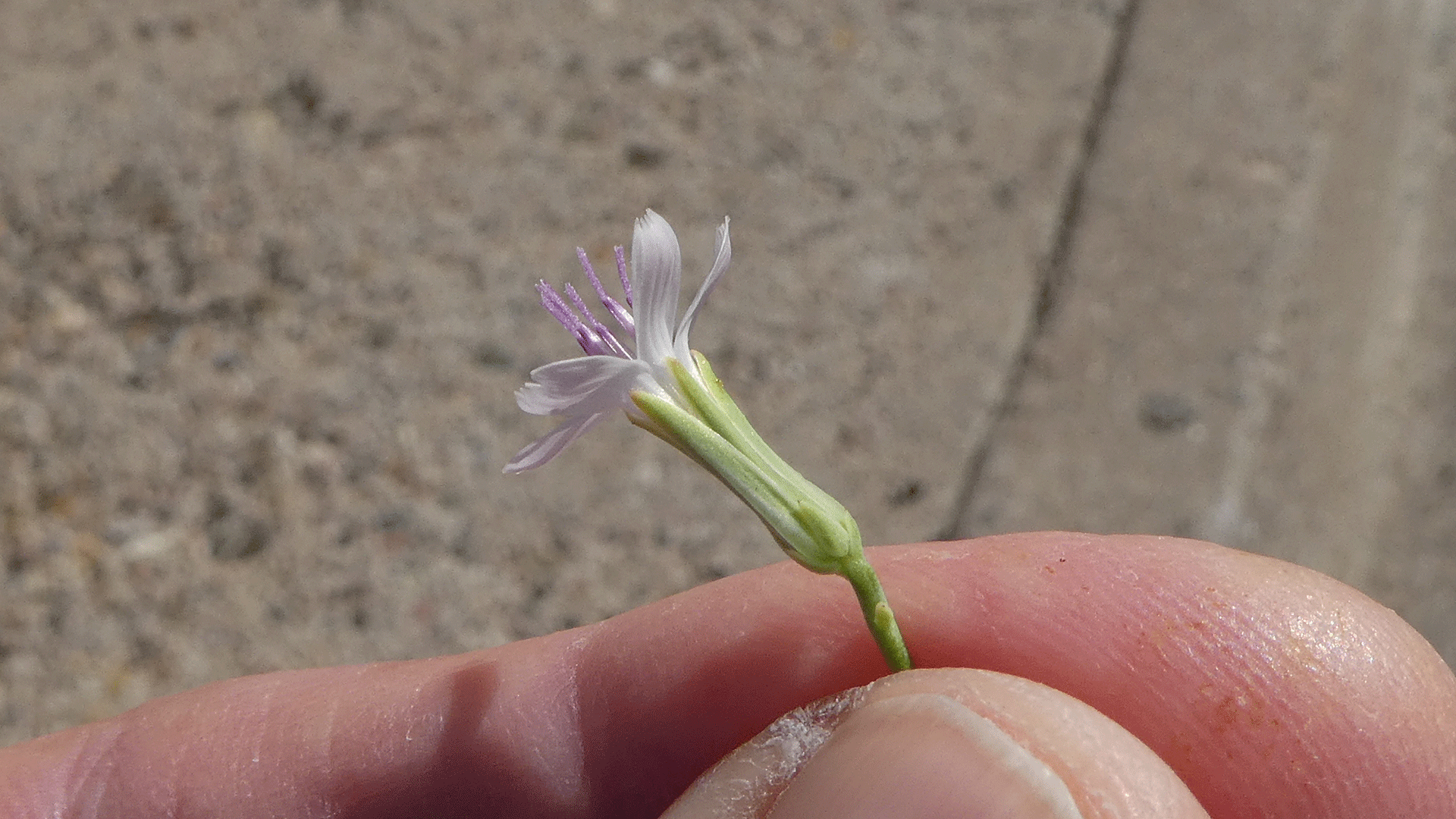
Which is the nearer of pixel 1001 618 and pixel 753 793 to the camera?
pixel 753 793

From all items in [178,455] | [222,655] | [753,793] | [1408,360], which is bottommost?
[222,655]

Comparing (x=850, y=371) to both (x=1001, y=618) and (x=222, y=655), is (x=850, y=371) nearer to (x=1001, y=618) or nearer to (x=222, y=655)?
(x=1001, y=618)

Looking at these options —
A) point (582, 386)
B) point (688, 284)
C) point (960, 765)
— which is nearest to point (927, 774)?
point (960, 765)

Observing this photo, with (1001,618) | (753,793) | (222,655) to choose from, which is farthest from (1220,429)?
(222,655)

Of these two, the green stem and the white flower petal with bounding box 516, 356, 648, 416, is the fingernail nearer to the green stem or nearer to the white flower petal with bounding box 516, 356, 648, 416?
the green stem

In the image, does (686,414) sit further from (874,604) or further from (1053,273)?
(1053,273)

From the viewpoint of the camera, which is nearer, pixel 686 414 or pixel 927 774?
pixel 927 774
